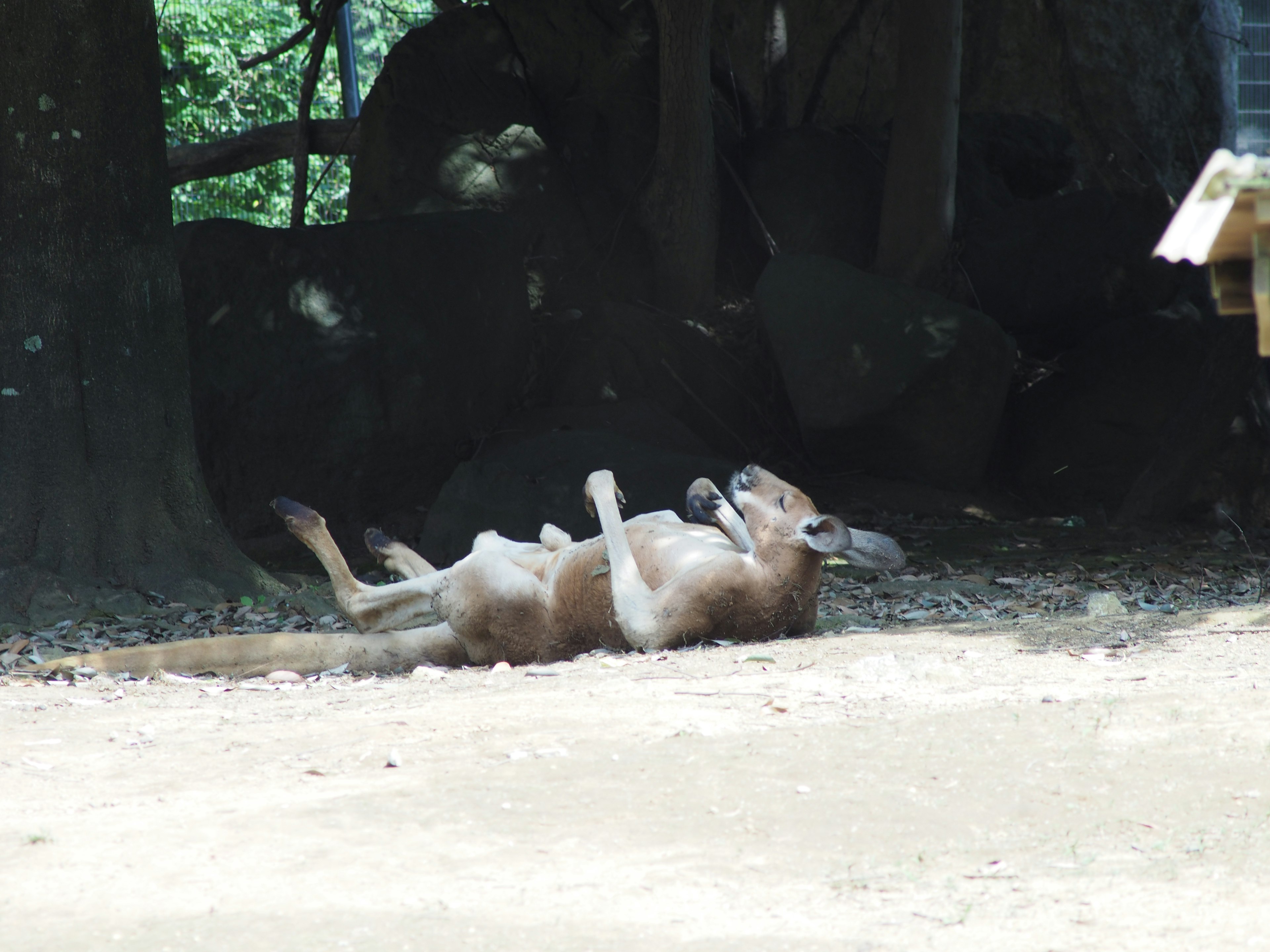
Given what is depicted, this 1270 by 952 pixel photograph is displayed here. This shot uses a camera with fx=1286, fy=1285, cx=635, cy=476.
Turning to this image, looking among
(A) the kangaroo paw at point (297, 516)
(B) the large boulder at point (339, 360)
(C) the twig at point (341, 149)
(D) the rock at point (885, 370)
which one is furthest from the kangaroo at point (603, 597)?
(C) the twig at point (341, 149)

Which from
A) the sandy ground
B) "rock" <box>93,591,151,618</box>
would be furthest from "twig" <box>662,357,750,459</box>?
the sandy ground

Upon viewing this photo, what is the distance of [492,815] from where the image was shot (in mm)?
3086

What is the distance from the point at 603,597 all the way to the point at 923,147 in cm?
692

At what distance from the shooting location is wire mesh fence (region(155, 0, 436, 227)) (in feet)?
52.2

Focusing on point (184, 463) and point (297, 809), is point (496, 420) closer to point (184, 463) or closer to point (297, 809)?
point (184, 463)

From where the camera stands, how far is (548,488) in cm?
858

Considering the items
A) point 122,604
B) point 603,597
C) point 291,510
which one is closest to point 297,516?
point 291,510

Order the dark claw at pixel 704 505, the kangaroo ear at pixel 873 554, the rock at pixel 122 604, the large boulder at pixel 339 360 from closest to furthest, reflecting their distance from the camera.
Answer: the kangaroo ear at pixel 873 554 < the dark claw at pixel 704 505 < the rock at pixel 122 604 < the large boulder at pixel 339 360

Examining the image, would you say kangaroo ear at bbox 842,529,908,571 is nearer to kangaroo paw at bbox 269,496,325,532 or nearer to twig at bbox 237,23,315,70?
kangaroo paw at bbox 269,496,325,532

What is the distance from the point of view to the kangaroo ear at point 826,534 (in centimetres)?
498

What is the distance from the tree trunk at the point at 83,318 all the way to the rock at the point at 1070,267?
23.8 feet

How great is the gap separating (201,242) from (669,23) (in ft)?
13.6

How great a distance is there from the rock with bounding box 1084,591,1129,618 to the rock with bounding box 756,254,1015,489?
3.85 meters

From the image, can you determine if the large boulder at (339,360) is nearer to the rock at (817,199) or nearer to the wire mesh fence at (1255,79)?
the rock at (817,199)
